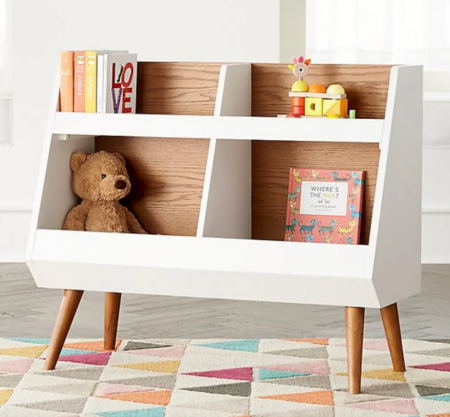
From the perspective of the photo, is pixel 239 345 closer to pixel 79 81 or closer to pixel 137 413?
pixel 137 413

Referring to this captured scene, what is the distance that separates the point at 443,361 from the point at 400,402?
0.40 meters

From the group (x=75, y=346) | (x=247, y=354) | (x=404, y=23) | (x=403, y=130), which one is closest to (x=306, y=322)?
(x=247, y=354)

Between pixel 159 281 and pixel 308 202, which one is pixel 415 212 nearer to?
pixel 308 202

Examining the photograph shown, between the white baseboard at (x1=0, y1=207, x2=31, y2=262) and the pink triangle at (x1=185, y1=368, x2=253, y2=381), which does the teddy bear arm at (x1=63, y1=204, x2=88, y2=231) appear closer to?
the pink triangle at (x1=185, y1=368, x2=253, y2=381)

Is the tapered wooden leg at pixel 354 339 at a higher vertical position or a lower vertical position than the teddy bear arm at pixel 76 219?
lower

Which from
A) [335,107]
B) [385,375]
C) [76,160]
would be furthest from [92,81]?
[385,375]

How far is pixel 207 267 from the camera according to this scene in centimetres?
225

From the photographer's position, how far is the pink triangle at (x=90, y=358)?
102 inches

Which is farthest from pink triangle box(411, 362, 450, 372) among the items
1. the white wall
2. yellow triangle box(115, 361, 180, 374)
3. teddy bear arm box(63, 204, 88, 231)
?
the white wall

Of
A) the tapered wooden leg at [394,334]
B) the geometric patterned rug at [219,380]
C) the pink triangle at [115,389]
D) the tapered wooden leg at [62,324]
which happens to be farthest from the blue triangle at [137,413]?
the tapered wooden leg at [394,334]

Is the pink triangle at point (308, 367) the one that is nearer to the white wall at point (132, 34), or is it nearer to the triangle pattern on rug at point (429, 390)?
the triangle pattern on rug at point (429, 390)

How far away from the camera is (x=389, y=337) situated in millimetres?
2457

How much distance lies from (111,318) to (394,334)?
780 millimetres

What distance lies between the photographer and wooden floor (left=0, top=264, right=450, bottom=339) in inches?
117
